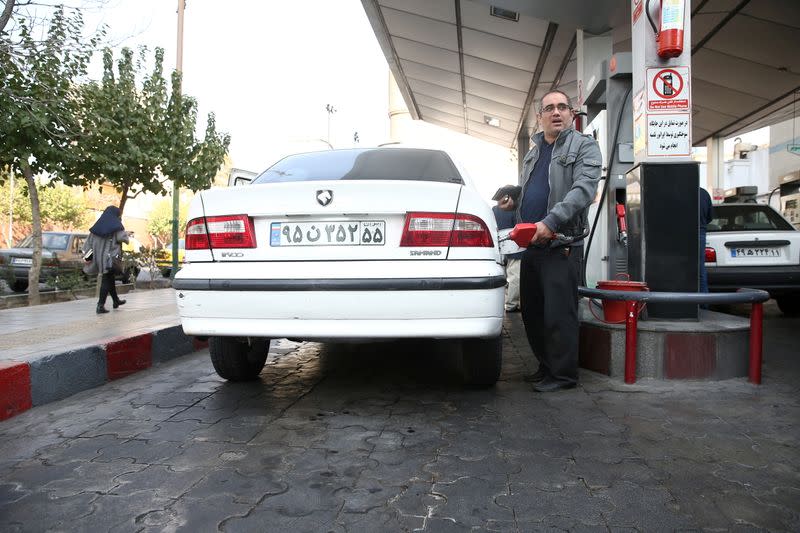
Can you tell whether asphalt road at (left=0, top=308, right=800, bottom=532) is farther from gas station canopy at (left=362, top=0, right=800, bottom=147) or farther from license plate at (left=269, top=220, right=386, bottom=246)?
gas station canopy at (left=362, top=0, right=800, bottom=147)

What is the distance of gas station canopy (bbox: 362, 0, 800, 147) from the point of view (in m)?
8.23

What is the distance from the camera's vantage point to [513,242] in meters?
3.50

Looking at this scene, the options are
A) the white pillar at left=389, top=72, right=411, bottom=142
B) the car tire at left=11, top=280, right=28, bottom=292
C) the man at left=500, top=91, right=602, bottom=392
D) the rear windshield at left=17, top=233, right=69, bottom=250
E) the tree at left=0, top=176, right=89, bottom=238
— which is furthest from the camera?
the tree at left=0, top=176, right=89, bottom=238

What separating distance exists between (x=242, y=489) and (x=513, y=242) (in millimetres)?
2007

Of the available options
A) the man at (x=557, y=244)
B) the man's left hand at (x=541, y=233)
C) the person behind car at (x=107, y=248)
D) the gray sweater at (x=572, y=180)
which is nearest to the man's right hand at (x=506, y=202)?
the man at (x=557, y=244)

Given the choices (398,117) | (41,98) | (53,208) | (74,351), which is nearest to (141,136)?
(41,98)

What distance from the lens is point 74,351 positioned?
159 inches

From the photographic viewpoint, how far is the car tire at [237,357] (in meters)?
3.77

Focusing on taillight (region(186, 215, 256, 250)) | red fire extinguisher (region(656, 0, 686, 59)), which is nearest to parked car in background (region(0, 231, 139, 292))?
taillight (region(186, 215, 256, 250))

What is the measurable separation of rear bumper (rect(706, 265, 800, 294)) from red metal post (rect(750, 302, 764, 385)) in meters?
3.35

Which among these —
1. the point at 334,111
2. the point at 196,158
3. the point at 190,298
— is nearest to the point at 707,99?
the point at 196,158

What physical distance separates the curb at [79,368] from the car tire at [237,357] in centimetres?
97

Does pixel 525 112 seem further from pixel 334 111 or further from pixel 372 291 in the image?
pixel 334 111

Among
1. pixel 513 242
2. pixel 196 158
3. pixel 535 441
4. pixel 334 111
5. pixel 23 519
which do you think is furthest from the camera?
pixel 334 111
